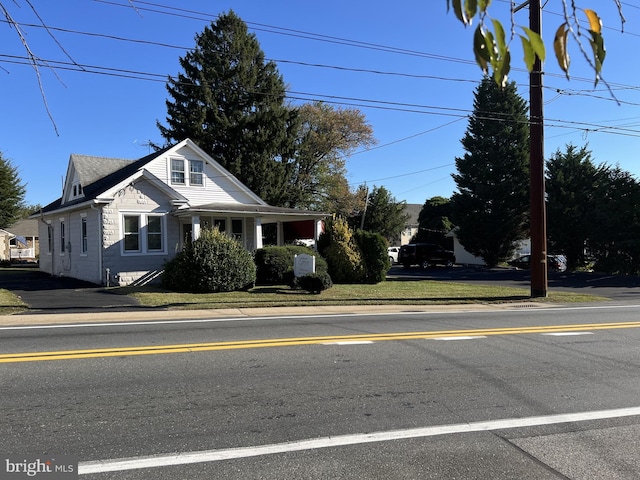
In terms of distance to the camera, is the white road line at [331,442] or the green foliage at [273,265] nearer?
the white road line at [331,442]

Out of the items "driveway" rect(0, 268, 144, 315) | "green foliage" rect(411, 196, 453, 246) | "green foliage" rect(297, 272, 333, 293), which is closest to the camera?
"driveway" rect(0, 268, 144, 315)

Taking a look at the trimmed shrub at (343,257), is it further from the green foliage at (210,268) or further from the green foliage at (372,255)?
the green foliage at (210,268)

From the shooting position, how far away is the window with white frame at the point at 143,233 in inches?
775

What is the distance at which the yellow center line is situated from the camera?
7.30m

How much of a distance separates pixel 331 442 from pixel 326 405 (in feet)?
3.18

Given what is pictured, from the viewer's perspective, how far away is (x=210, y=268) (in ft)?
58.0

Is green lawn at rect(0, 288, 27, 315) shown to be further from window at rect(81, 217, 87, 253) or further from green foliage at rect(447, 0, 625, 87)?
green foliage at rect(447, 0, 625, 87)

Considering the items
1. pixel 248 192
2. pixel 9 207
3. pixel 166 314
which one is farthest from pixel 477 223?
pixel 9 207

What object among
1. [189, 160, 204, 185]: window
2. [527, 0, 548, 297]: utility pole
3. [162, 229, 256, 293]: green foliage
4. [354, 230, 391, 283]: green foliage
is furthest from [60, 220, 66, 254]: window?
[527, 0, 548, 297]: utility pole

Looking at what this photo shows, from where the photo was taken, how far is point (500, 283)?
24859 millimetres

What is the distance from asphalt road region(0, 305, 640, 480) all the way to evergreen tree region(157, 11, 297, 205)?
27.9 meters

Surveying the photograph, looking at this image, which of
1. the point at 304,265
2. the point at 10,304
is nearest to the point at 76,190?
the point at 10,304

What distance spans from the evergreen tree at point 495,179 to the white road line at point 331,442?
3552cm

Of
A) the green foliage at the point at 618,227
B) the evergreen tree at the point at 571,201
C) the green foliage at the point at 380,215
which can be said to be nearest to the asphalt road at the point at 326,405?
the green foliage at the point at 618,227
